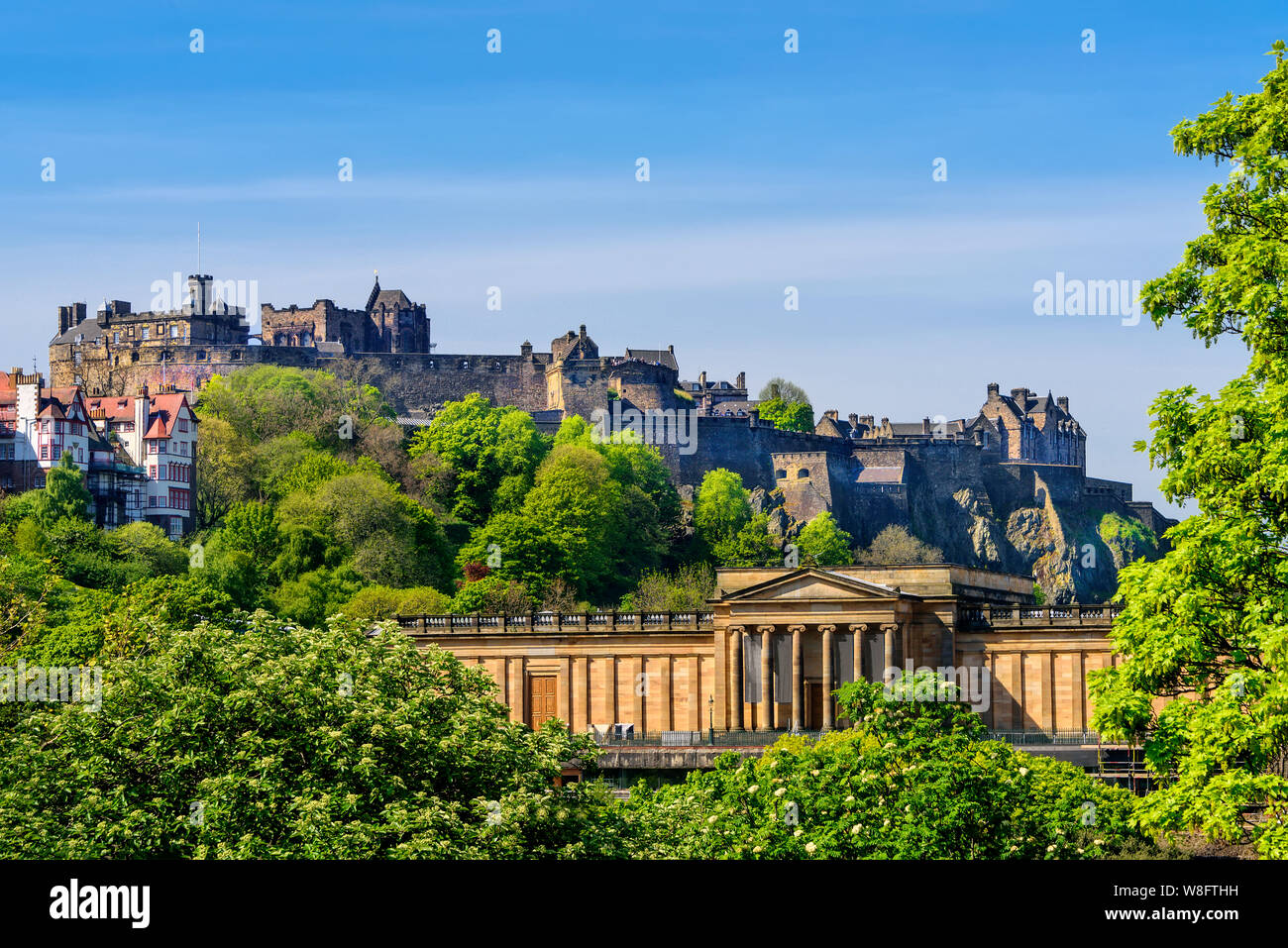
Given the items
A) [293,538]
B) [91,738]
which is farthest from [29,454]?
[91,738]

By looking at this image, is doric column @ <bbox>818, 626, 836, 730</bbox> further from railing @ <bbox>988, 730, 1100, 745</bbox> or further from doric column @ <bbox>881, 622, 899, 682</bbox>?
railing @ <bbox>988, 730, 1100, 745</bbox>

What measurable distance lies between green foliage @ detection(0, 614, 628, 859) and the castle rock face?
12783 centimetres

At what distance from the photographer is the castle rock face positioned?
170 metres

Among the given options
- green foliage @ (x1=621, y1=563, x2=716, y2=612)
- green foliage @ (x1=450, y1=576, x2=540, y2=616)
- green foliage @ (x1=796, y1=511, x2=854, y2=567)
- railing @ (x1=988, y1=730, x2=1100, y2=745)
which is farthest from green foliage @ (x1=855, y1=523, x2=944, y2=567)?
railing @ (x1=988, y1=730, x2=1100, y2=745)

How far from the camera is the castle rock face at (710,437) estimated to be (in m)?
170

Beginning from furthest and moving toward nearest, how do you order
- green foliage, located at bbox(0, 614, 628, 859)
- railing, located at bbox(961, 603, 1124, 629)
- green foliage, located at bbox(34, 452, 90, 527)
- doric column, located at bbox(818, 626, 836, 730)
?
green foliage, located at bbox(34, 452, 90, 527) → doric column, located at bbox(818, 626, 836, 730) → railing, located at bbox(961, 603, 1124, 629) → green foliage, located at bbox(0, 614, 628, 859)

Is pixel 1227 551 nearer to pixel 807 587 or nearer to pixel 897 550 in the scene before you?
pixel 807 587

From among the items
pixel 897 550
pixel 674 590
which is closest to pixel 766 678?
pixel 674 590

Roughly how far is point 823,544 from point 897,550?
1370 cm
